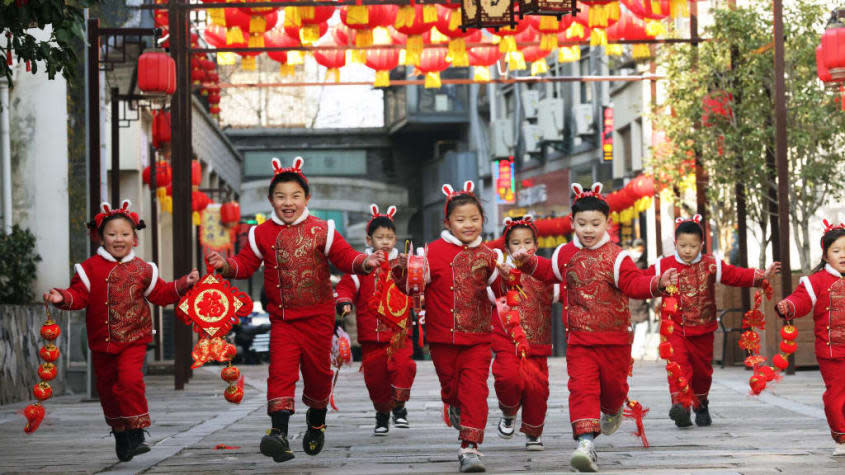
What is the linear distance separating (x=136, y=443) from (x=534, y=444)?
255 cm

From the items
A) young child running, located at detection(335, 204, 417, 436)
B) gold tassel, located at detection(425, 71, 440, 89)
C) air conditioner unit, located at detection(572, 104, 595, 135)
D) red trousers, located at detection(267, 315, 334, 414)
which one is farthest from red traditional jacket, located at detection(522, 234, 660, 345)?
air conditioner unit, located at detection(572, 104, 595, 135)

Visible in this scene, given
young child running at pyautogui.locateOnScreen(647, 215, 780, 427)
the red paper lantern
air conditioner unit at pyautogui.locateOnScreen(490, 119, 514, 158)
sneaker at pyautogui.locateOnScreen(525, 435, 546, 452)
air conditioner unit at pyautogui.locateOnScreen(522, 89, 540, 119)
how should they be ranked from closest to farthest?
sneaker at pyautogui.locateOnScreen(525, 435, 546, 452) < young child running at pyautogui.locateOnScreen(647, 215, 780, 427) < the red paper lantern < air conditioner unit at pyautogui.locateOnScreen(522, 89, 540, 119) < air conditioner unit at pyautogui.locateOnScreen(490, 119, 514, 158)

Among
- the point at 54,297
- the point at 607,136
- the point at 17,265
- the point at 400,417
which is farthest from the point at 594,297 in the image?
the point at 607,136

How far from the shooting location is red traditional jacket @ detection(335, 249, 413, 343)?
11500 millimetres

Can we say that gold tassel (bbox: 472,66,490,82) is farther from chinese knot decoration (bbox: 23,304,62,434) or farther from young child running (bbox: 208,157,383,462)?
chinese knot decoration (bbox: 23,304,62,434)

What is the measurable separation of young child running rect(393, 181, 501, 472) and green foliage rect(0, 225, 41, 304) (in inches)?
339

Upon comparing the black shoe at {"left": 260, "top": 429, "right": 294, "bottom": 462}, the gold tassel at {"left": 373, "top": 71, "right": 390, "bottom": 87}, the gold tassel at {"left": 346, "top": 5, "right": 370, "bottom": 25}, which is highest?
the gold tassel at {"left": 346, "top": 5, "right": 370, "bottom": 25}

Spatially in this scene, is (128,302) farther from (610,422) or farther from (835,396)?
(835,396)

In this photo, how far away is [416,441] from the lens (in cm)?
1036

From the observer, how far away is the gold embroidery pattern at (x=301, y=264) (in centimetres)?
896

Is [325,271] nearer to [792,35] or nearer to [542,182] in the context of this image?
[792,35]

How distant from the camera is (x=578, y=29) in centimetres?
2005

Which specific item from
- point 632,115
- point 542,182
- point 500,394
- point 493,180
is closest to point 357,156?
point 493,180

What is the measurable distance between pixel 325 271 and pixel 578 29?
11645 mm
